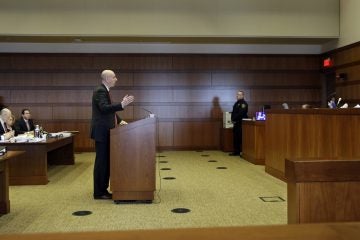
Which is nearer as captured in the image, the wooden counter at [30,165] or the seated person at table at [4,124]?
the wooden counter at [30,165]

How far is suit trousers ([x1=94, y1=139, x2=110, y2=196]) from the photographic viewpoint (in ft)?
15.8

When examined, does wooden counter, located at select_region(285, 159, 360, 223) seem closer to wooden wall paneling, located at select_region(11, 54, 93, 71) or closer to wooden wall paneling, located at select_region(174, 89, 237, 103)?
wooden wall paneling, located at select_region(174, 89, 237, 103)

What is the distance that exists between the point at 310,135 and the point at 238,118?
4.00 m

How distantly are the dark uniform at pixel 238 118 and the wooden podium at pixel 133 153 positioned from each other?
4.87m

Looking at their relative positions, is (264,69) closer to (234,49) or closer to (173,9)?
(234,49)

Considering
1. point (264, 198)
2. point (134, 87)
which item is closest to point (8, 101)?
point (134, 87)

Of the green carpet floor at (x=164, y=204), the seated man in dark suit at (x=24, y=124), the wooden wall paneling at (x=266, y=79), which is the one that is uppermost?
the wooden wall paneling at (x=266, y=79)

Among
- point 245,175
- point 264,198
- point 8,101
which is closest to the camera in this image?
point 264,198

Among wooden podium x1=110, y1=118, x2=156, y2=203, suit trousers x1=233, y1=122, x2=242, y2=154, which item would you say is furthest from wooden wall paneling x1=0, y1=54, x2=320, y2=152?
wooden podium x1=110, y1=118, x2=156, y2=203

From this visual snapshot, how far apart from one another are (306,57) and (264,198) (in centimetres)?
674

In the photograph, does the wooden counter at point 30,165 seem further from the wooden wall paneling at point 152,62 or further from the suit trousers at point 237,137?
the wooden wall paneling at point 152,62

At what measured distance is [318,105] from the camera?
430 inches

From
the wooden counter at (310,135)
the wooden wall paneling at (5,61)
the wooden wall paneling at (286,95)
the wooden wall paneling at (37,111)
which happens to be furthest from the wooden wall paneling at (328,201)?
the wooden wall paneling at (5,61)

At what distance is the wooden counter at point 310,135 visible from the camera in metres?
4.38
